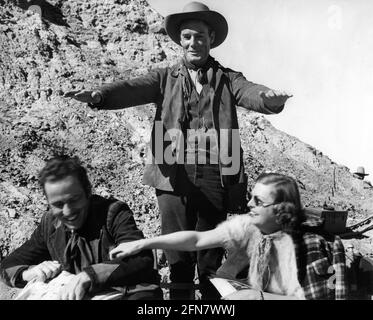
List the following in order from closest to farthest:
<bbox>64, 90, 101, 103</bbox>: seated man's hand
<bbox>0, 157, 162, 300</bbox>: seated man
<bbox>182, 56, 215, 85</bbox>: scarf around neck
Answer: <bbox>0, 157, 162, 300</bbox>: seated man, <bbox>64, 90, 101, 103</bbox>: seated man's hand, <bbox>182, 56, 215, 85</bbox>: scarf around neck

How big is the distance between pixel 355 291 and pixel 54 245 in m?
1.57

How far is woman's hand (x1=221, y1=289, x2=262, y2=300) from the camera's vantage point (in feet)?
8.55

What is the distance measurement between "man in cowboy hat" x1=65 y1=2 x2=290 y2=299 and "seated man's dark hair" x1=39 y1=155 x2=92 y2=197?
0.61m

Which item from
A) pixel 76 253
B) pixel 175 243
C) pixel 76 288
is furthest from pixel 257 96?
pixel 76 288

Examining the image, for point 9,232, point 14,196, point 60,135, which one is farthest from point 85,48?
point 9,232

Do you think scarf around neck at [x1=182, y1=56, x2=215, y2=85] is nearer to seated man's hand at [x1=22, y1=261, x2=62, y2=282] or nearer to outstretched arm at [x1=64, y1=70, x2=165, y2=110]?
outstretched arm at [x1=64, y1=70, x2=165, y2=110]

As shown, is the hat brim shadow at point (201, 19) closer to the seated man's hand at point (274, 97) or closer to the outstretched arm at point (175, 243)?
the seated man's hand at point (274, 97)

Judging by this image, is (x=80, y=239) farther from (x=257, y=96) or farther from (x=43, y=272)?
(x=257, y=96)

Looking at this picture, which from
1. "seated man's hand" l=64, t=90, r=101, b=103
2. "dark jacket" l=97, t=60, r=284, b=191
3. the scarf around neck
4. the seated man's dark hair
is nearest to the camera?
the seated man's dark hair

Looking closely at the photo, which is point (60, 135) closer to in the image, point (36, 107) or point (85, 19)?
point (36, 107)

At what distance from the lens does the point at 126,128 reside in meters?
11.6

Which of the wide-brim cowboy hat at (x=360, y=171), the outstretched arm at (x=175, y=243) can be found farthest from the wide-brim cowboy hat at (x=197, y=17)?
the wide-brim cowboy hat at (x=360, y=171)

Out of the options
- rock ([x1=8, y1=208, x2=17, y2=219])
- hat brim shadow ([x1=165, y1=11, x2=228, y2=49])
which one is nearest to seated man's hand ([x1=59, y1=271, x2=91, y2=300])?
hat brim shadow ([x1=165, y1=11, x2=228, y2=49])

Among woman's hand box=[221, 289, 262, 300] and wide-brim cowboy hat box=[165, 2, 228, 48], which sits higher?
wide-brim cowboy hat box=[165, 2, 228, 48]
